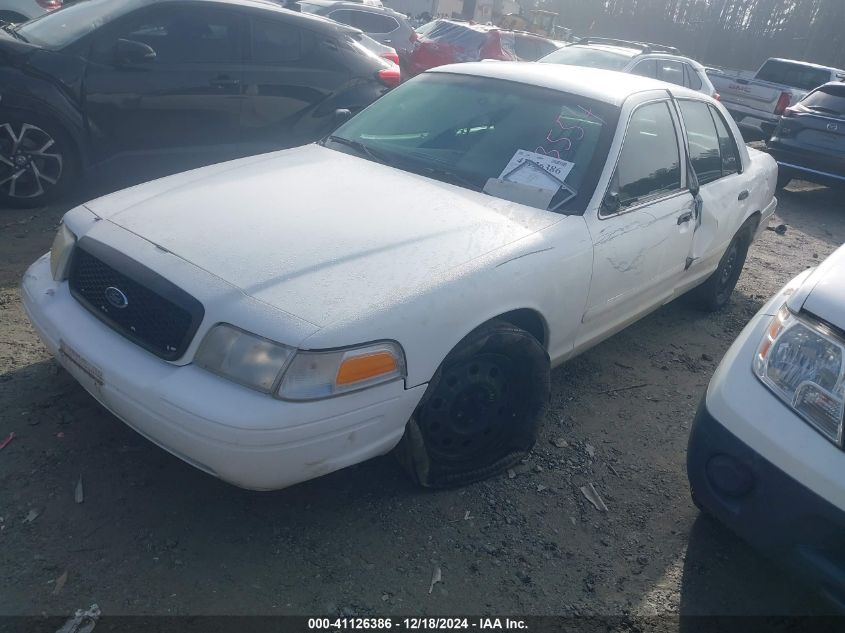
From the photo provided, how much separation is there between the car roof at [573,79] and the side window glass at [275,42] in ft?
7.73

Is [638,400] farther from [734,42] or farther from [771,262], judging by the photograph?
[734,42]

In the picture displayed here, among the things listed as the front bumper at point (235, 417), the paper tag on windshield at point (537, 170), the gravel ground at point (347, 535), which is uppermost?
the paper tag on windshield at point (537, 170)

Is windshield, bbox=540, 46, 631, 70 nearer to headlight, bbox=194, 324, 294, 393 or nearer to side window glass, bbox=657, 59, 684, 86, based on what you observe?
side window glass, bbox=657, 59, 684, 86

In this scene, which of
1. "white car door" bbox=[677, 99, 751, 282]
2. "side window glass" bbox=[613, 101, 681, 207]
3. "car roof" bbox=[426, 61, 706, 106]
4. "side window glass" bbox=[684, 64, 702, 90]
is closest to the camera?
"side window glass" bbox=[613, 101, 681, 207]

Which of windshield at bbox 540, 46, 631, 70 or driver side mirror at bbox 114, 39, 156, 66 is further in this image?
windshield at bbox 540, 46, 631, 70

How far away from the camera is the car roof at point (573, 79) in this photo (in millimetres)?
3656

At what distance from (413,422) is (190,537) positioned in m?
0.89

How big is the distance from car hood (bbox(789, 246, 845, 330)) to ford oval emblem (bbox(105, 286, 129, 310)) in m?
2.31

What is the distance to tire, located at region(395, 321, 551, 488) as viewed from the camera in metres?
2.71

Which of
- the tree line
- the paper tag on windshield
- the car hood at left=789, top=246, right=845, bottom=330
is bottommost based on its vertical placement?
the tree line

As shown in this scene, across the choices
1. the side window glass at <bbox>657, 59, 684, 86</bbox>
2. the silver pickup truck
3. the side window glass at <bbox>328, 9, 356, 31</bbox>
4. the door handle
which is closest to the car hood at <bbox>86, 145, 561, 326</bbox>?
the door handle

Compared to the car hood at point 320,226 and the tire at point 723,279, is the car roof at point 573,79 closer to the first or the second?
the car hood at point 320,226

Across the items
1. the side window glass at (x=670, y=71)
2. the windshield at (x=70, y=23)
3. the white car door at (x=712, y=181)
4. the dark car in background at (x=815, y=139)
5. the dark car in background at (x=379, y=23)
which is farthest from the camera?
the dark car in background at (x=379, y=23)

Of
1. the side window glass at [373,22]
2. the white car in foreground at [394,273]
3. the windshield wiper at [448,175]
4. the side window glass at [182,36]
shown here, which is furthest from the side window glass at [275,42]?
the side window glass at [373,22]
